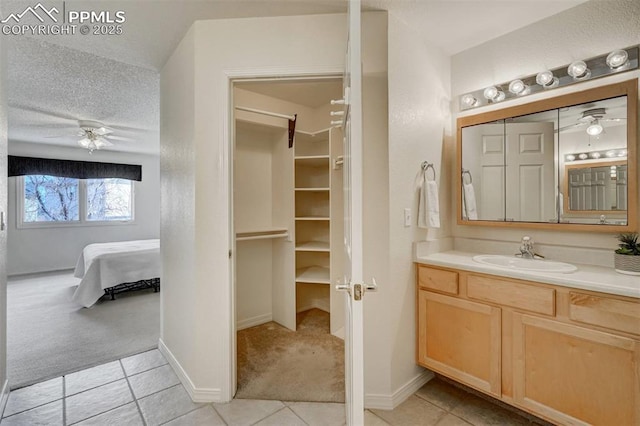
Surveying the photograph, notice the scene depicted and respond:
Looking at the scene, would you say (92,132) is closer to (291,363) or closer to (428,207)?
(291,363)

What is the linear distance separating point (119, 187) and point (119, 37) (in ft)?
16.8

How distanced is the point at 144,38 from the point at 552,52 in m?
2.74

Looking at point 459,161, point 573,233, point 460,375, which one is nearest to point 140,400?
point 460,375

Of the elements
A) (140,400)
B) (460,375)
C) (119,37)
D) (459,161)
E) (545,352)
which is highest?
(119,37)

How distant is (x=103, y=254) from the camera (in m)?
3.76

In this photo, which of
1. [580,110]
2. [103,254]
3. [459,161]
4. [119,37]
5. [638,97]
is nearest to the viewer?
[638,97]

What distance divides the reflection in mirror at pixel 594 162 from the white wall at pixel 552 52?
13 centimetres

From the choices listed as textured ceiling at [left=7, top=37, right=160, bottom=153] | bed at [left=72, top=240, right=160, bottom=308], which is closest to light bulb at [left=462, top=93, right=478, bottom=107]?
textured ceiling at [left=7, top=37, right=160, bottom=153]

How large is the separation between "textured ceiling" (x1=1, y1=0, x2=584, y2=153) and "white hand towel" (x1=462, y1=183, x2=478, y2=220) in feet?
3.52

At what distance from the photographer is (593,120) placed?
1722 mm

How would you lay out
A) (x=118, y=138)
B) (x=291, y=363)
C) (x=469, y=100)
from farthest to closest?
(x=118, y=138), (x=291, y=363), (x=469, y=100)

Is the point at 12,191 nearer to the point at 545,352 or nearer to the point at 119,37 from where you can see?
the point at 119,37

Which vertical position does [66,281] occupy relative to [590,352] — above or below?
below

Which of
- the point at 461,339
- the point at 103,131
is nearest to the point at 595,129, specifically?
the point at 461,339
